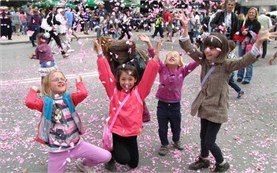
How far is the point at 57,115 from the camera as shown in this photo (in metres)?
3.52

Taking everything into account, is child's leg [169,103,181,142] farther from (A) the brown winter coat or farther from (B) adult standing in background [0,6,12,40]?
(B) adult standing in background [0,6,12,40]

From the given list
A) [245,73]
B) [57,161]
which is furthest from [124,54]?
[245,73]

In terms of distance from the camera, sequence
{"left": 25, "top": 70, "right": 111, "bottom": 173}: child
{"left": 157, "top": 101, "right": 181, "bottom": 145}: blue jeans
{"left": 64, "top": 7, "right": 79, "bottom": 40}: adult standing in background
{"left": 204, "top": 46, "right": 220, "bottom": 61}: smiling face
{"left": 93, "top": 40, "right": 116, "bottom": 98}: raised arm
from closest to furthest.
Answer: {"left": 25, "top": 70, "right": 111, "bottom": 173}: child → {"left": 204, "top": 46, "right": 220, "bottom": 61}: smiling face → {"left": 93, "top": 40, "right": 116, "bottom": 98}: raised arm → {"left": 157, "top": 101, "right": 181, "bottom": 145}: blue jeans → {"left": 64, "top": 7, "right": 79, "bottom": 40}: adult standing in background

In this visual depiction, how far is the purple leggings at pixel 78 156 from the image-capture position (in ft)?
11.7

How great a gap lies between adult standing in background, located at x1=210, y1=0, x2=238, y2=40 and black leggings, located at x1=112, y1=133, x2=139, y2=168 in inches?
174

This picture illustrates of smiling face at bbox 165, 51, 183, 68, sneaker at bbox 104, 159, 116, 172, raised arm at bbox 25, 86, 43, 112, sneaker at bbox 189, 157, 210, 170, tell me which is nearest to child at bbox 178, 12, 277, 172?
sneaker at bbox 189, 157, 210, 170

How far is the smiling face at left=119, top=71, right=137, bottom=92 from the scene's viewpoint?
3.76 meters

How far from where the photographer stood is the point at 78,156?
3.63 m

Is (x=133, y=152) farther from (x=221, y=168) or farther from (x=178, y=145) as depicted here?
(x=221, y=168)

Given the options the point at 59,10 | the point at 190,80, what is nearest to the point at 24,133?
the point at 190,80

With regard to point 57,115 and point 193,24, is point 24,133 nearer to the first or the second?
point 57,115

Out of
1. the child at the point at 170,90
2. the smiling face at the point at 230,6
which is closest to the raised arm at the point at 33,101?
the child at the point at 170,90

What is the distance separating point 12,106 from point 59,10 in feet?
21.5

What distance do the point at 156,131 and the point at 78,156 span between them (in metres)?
1.78
